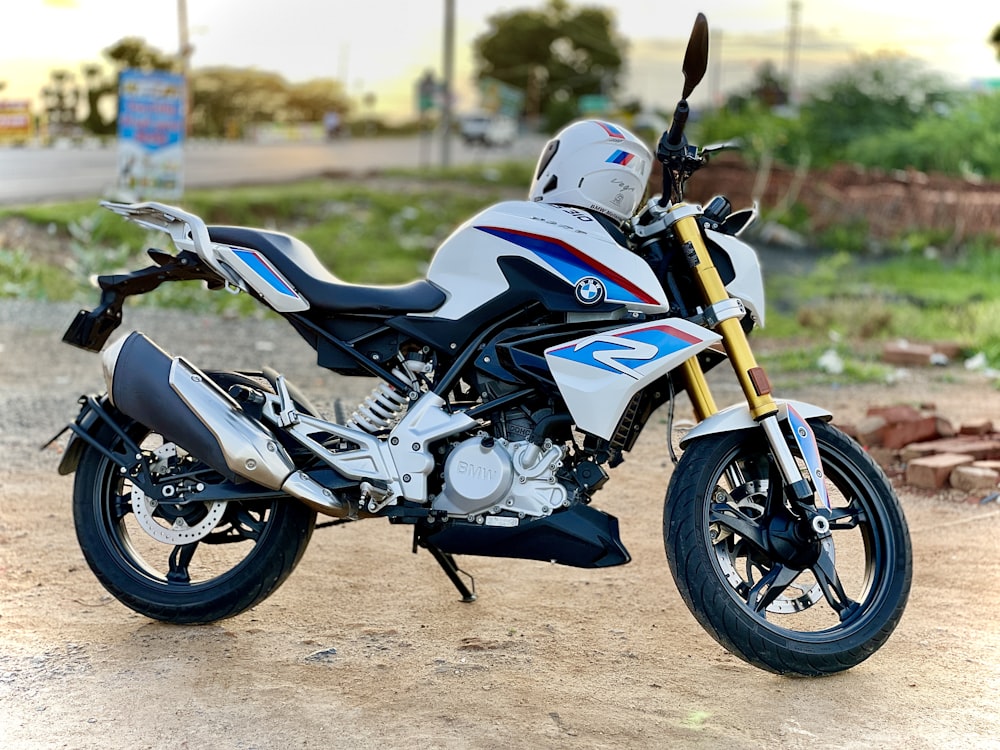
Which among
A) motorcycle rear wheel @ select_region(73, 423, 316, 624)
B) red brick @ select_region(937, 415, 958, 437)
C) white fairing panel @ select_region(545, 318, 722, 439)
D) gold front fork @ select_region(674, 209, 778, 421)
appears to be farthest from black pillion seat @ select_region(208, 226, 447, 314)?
red brick @ select_region(937, 415, 958, 437)

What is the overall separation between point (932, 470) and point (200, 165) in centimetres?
2455

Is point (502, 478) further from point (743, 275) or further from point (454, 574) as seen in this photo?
point (743, 275)

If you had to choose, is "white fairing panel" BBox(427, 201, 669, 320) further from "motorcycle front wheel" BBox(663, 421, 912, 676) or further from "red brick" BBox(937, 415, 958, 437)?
"red brick" BBox(937, 415, 958, 437)

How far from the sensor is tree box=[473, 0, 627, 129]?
79688 millimetres

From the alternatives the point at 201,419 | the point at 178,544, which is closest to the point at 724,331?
the point at 201,419

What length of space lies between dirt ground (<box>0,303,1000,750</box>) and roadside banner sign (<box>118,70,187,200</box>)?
31.3 ft

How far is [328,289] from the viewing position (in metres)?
4.04

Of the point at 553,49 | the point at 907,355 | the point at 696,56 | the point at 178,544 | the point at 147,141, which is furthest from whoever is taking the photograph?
the point at 553,49

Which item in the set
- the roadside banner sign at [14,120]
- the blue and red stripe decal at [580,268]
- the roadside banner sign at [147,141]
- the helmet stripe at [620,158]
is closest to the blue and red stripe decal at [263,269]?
the blue and red stripe decal at [580,268]

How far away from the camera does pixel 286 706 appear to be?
11.8 ft

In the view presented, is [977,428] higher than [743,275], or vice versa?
[743,275]

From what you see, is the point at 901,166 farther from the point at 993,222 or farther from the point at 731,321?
the point at 731,321

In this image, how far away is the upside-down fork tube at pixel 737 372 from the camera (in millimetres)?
3811

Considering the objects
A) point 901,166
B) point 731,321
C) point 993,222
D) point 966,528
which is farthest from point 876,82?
point 731,321
